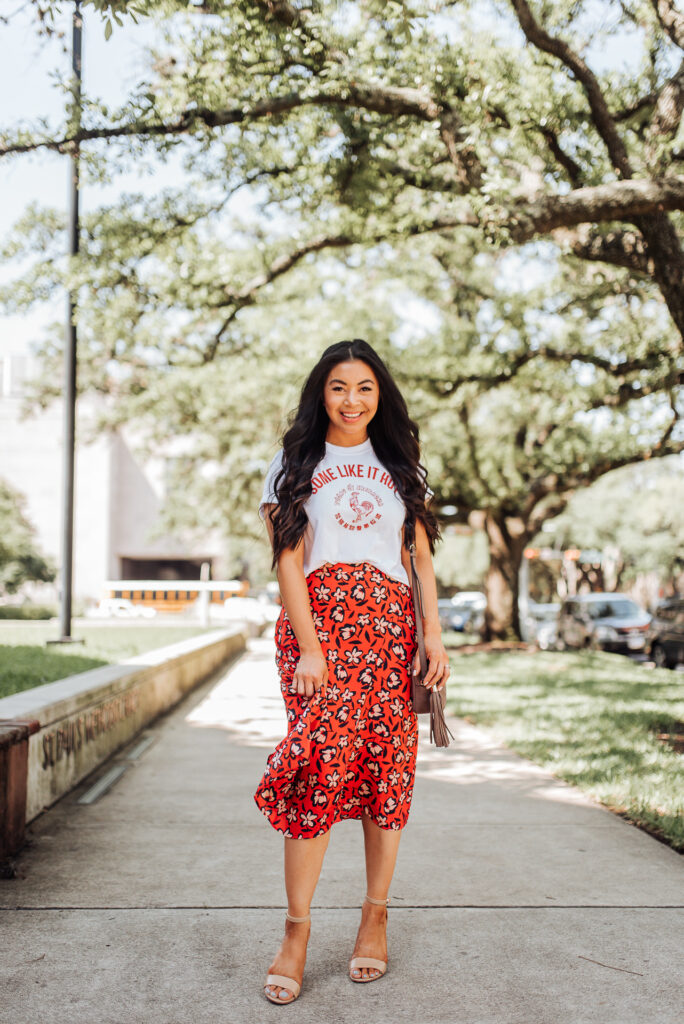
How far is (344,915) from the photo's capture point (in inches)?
144

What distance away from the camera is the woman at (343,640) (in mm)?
2980

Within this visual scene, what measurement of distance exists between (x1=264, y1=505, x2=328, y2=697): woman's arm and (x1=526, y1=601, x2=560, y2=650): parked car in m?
21.9

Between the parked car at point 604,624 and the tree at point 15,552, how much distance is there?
2407cm

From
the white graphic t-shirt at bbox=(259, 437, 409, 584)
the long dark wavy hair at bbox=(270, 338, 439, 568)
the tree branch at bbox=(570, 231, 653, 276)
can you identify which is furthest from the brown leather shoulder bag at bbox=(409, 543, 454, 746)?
the tree branch at bbox=(570, 231, 653, 276)

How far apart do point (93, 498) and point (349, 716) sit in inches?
1897

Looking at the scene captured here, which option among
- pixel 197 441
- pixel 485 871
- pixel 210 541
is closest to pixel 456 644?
pixel 197 441

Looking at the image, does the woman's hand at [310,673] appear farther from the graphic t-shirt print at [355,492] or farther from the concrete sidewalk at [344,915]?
the concrete sidewalk at [344,915]

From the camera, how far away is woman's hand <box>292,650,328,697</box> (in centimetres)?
295

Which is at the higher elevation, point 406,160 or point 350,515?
point 406,160

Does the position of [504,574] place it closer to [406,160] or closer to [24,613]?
[406,160]

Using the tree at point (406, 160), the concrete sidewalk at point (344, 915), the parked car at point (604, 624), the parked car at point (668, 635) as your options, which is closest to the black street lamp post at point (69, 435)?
the tree at point (406, 160)

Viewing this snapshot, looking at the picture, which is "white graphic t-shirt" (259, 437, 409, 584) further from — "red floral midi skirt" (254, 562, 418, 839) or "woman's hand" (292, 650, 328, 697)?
"woman's hand" (292, 650, 328, 697)

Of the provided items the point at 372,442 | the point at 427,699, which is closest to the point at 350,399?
the point at 372,442

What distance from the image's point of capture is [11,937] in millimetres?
3316
